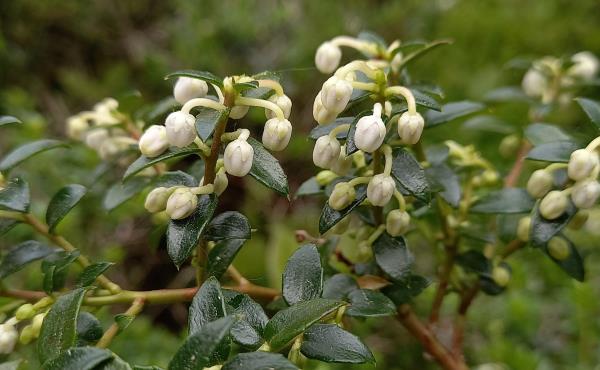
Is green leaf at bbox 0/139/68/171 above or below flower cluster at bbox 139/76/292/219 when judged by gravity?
below

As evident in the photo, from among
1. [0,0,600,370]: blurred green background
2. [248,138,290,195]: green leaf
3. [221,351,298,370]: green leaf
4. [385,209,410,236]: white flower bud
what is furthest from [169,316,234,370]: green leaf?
[0,0,600,370]: blurred green background

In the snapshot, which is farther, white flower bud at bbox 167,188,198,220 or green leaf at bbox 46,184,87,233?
green leaf at bbox 46,184,87,233

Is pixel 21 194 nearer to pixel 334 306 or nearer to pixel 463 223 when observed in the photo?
pixel 334 306

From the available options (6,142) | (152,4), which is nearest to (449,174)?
(6,142)

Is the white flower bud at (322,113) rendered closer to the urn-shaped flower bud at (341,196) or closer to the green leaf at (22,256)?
the urn-shaped flower bud at (341,196)

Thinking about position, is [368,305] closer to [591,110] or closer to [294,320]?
[294,320]

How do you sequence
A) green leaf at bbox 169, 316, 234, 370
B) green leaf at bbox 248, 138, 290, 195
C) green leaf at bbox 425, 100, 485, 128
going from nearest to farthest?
green leaf at bbox 169, 316, 234, 370 < green leaf at bbox 248, 138, 290, 195 < green leaf at bbox 425, 100, 485, 128

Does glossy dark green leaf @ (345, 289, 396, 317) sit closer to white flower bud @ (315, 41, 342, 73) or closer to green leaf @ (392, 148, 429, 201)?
green leaf @ (392, 148, 429, 201)
